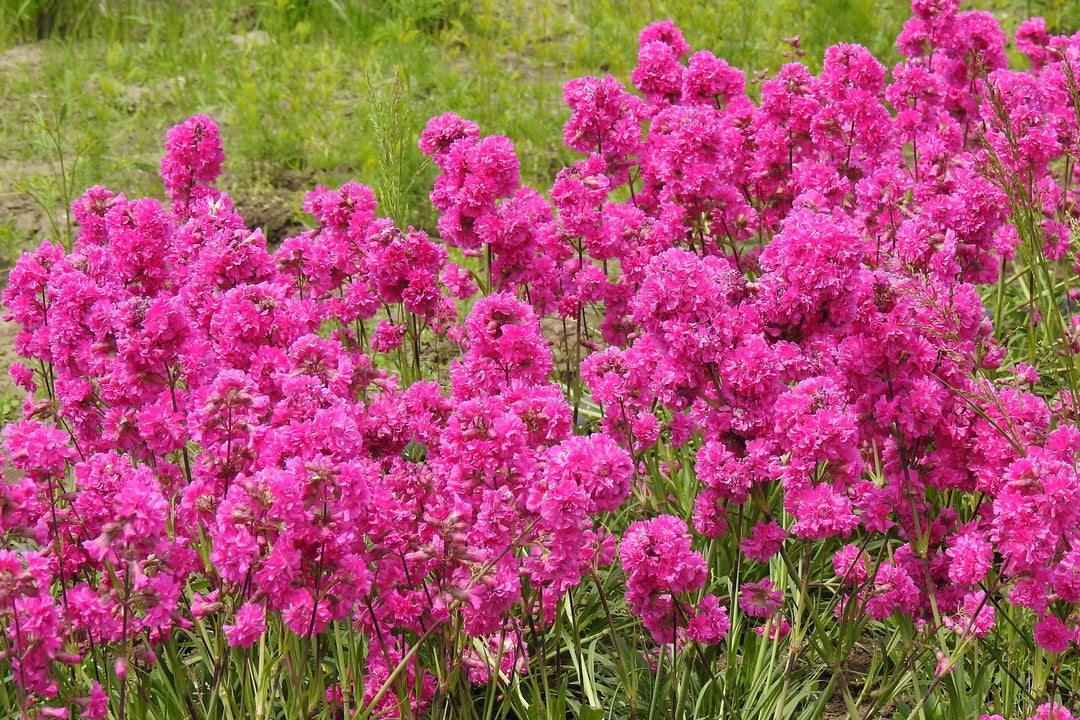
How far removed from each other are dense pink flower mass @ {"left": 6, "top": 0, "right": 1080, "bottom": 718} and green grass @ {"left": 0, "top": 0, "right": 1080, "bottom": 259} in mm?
2732

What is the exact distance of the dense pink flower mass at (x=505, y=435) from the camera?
2.56 meters

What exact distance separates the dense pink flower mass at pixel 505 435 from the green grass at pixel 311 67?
2.73 meters

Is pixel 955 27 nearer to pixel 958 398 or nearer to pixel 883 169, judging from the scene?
pixel 883 169

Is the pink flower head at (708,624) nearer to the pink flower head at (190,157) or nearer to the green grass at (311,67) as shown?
the pink flower head at (190,157)

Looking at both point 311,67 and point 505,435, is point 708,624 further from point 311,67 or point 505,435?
point 311,67

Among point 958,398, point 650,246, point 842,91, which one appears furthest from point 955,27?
point 958,398

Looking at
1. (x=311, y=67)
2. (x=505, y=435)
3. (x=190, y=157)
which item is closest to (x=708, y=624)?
(x=505, y=435)

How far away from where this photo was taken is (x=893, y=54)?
8.54m

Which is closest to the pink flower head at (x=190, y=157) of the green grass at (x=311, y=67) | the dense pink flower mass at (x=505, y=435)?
the dense pink flower mass at (x=505, y=435)

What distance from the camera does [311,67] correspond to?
8.55 metres

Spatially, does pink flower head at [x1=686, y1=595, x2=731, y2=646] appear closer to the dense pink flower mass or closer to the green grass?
the dense pink flower mass

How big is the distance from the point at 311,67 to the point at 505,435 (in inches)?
258

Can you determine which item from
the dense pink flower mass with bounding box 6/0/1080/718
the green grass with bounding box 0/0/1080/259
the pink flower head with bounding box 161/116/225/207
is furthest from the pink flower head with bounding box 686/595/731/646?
the green grass with bounding box 0/0/1080/259

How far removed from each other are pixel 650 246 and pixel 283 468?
1753mm
